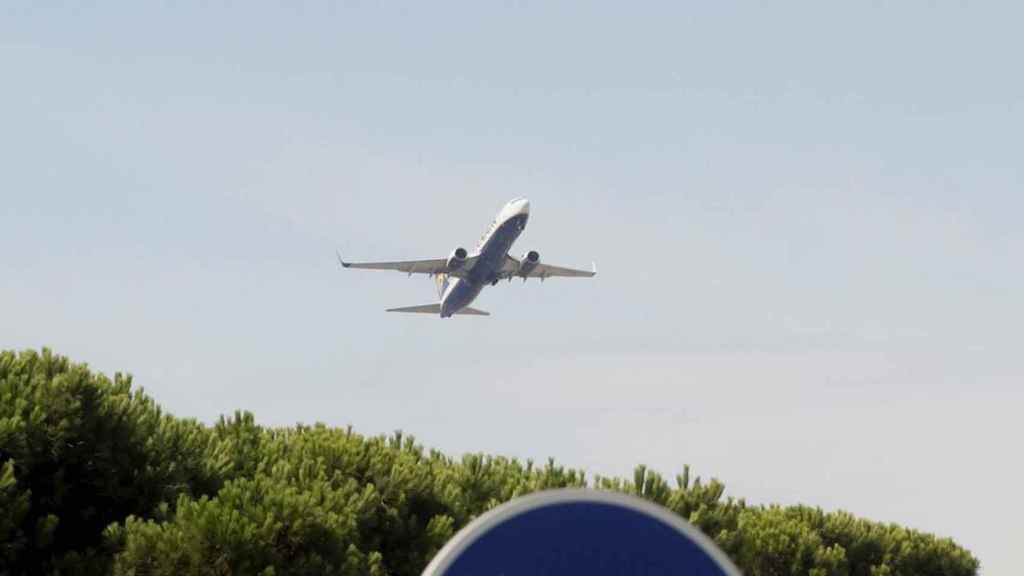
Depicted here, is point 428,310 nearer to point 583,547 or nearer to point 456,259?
point 456,259

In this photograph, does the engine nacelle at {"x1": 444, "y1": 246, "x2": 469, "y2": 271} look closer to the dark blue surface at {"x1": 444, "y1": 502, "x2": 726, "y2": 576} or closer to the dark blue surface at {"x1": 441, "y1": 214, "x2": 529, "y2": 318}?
the dark blue surface at {"x1": 441, "y1": 214, "x2": 529, "y2": 318}

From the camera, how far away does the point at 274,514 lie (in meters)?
17.8

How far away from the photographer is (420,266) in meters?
73.2

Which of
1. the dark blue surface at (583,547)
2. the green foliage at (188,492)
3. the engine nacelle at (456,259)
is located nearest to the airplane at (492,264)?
the engine nacelle at (456,259)

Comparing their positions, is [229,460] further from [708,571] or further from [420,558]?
[708,571]

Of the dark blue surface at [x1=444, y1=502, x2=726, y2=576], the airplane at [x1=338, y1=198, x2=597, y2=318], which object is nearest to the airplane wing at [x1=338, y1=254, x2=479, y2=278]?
the airplane at [x1=338, y1=198, x2=597, y2=318]

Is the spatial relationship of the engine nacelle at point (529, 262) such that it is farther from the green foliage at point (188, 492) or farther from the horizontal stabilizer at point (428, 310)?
the green foliage at point (188, 492)

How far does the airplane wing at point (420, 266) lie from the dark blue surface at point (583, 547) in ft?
226

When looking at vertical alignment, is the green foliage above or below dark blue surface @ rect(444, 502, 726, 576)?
above

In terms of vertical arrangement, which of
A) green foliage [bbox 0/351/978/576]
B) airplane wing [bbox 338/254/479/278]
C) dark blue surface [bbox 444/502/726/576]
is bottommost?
dark blue surface [bbox 444/502/726/576]

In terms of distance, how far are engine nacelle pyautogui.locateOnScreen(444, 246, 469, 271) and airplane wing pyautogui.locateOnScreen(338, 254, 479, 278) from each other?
0.40m

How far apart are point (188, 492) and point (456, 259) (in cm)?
5121

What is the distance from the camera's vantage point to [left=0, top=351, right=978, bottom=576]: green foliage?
17.5 meters

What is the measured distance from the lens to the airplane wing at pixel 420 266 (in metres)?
72.6
